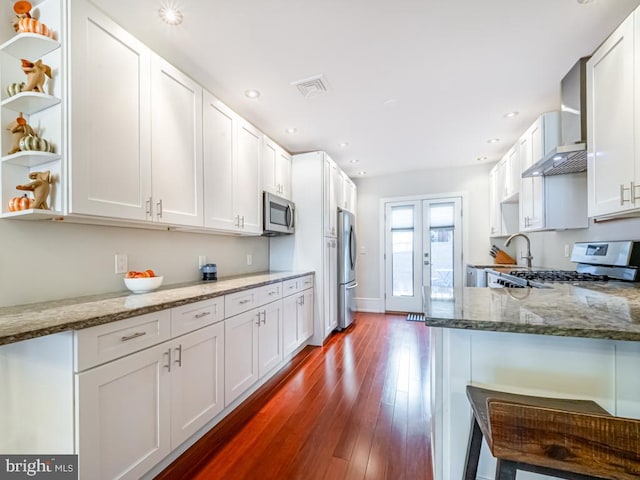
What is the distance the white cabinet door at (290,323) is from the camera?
268 centimetres

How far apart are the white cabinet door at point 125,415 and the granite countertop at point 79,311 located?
21cm

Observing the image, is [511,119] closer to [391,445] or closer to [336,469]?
[391,445]

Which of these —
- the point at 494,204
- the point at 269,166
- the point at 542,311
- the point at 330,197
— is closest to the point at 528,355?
the point at 542,311

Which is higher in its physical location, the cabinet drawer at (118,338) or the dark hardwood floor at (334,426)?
the cabinet drawer at (118,338)

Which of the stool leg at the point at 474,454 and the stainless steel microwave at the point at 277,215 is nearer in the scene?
the stool leg at the point at 474,454

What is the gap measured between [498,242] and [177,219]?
15.1 feet

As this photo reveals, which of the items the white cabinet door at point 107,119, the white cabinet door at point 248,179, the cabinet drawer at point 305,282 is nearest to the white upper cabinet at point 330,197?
the cabinet drawer at point 305,282

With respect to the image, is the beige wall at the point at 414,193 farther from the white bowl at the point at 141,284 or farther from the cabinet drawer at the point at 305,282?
the white bowl at the point at 141,284

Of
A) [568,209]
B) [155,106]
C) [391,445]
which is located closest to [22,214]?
[155,106]

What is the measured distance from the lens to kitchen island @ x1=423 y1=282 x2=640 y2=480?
3.09ft

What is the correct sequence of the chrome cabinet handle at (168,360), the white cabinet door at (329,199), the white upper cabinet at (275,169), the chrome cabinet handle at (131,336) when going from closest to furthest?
the chrome cabinet handle at (131,336) < the chrome cabinet handle at (168,360) < the white upper cabinet at (275,169) < the white cabinet door at (329,199)

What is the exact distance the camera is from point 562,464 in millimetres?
612

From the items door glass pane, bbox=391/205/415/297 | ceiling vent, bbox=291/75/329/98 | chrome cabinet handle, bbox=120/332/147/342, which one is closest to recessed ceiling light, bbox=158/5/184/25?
ceiling vent, bbox=291/75/329/98

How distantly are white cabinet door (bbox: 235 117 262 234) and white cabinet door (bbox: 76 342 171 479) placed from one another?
1.43 metres
